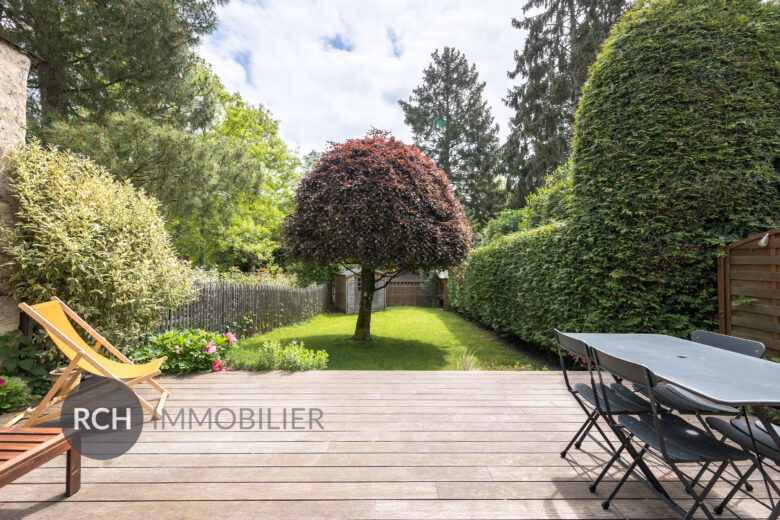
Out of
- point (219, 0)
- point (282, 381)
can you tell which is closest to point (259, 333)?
point (282, 381)

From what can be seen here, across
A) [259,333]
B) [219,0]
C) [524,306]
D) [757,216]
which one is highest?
[219,0]

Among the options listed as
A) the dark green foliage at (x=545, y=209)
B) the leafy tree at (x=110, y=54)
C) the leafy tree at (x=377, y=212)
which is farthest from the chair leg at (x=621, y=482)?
the leafy tree at (x=110, y=54)

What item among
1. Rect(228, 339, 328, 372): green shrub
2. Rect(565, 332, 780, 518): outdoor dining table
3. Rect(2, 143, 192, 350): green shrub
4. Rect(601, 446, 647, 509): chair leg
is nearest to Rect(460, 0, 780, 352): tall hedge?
Rect(565, 332, 780, 518): outdoor dining table

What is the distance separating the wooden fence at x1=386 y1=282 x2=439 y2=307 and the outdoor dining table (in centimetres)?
1666

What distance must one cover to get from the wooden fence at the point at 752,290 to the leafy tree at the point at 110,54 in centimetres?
1009

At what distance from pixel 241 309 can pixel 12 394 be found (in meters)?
5.20

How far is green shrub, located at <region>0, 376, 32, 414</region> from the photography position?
301 centimetres

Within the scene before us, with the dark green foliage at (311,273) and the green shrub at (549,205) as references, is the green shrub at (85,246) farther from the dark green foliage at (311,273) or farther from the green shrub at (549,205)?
the dark green foliage at (311,273)

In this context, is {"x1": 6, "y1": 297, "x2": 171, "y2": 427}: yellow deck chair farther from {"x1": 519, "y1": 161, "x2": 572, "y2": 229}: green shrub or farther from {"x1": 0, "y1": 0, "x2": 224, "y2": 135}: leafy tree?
{"x1": 519, "y1": 161, "x2": 572, "y2": 229}: green shrub

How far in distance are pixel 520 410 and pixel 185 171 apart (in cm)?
785

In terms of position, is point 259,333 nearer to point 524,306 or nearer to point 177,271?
point 177,271

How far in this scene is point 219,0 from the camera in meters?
7.95

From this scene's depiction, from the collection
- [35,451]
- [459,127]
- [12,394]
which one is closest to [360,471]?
[35,451]

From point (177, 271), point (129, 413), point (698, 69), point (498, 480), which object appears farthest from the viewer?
point (177, 271)
